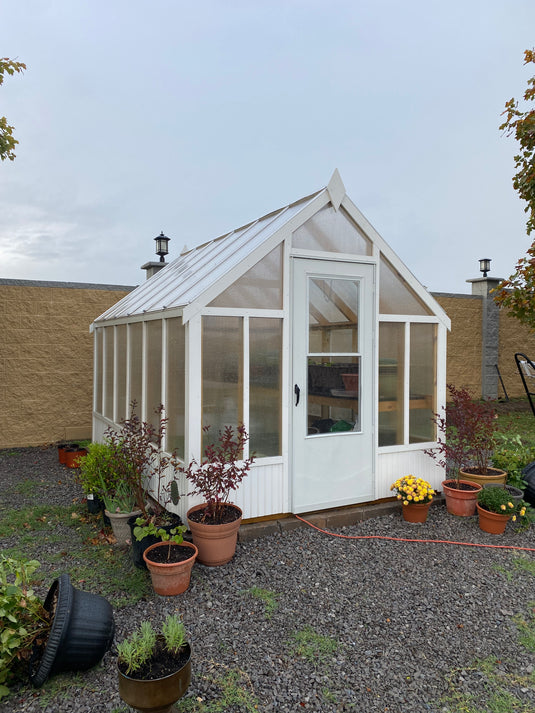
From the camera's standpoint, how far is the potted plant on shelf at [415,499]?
4.87m

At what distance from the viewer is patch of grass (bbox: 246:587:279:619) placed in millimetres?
3326

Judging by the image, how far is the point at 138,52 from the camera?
7.37 m

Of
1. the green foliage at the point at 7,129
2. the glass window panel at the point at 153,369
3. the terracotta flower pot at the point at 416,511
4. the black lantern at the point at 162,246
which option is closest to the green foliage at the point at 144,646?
the glass window panel at the point at 153,369

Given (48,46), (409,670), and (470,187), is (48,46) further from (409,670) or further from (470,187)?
(409,670)

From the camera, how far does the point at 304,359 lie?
15.6 ft

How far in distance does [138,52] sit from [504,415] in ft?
33.6

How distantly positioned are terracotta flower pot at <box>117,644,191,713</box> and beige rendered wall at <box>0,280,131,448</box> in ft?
24.4

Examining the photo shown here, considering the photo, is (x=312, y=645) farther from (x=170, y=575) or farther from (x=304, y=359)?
(x=304, y=359)

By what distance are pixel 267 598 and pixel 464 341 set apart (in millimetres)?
10873

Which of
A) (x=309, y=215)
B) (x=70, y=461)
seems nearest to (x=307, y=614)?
(x=309, y=215)

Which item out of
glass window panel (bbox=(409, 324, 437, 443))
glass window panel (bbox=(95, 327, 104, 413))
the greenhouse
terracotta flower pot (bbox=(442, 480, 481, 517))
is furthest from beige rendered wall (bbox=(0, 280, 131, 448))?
terracotta flower pot (bbox=(442, 480, 481, 517))

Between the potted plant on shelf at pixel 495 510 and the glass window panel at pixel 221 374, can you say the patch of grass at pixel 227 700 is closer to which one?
the glass window panel at pixel 221 374

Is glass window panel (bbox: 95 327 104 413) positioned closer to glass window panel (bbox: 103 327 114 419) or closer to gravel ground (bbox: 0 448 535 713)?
glass window panel (bbox: 103 327 114 419)

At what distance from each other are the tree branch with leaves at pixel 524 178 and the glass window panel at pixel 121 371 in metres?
6.58
